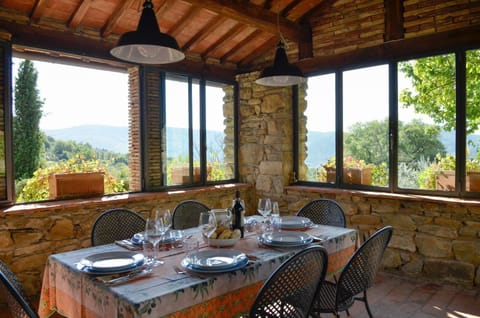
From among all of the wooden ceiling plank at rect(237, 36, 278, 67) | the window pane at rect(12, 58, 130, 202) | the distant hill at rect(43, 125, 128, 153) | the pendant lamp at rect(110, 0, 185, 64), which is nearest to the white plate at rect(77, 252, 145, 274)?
the pendant lamp at rect(110, 0, 185, 64)

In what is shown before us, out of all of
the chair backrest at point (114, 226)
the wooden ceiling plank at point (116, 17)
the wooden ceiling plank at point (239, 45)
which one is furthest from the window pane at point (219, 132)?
the chair backrest at point (114, 226)

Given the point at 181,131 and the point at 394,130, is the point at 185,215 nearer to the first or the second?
the point at 181,131

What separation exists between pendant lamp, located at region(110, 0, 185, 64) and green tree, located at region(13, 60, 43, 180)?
4.18 meters

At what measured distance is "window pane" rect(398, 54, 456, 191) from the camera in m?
3.58

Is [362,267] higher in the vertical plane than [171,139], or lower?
lower

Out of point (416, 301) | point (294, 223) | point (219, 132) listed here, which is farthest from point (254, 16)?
point (416, 301)

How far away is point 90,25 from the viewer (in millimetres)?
3686

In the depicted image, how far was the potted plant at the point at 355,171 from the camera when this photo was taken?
162 inches

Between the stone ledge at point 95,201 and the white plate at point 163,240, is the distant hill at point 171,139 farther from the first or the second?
the white plate at point 163,240

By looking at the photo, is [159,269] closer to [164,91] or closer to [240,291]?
[240,291]

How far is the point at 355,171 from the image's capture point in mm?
4219

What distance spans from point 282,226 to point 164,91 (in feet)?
8.08

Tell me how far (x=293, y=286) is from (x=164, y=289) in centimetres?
A: 61

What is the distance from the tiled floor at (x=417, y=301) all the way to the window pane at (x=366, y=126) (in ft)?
3.66
